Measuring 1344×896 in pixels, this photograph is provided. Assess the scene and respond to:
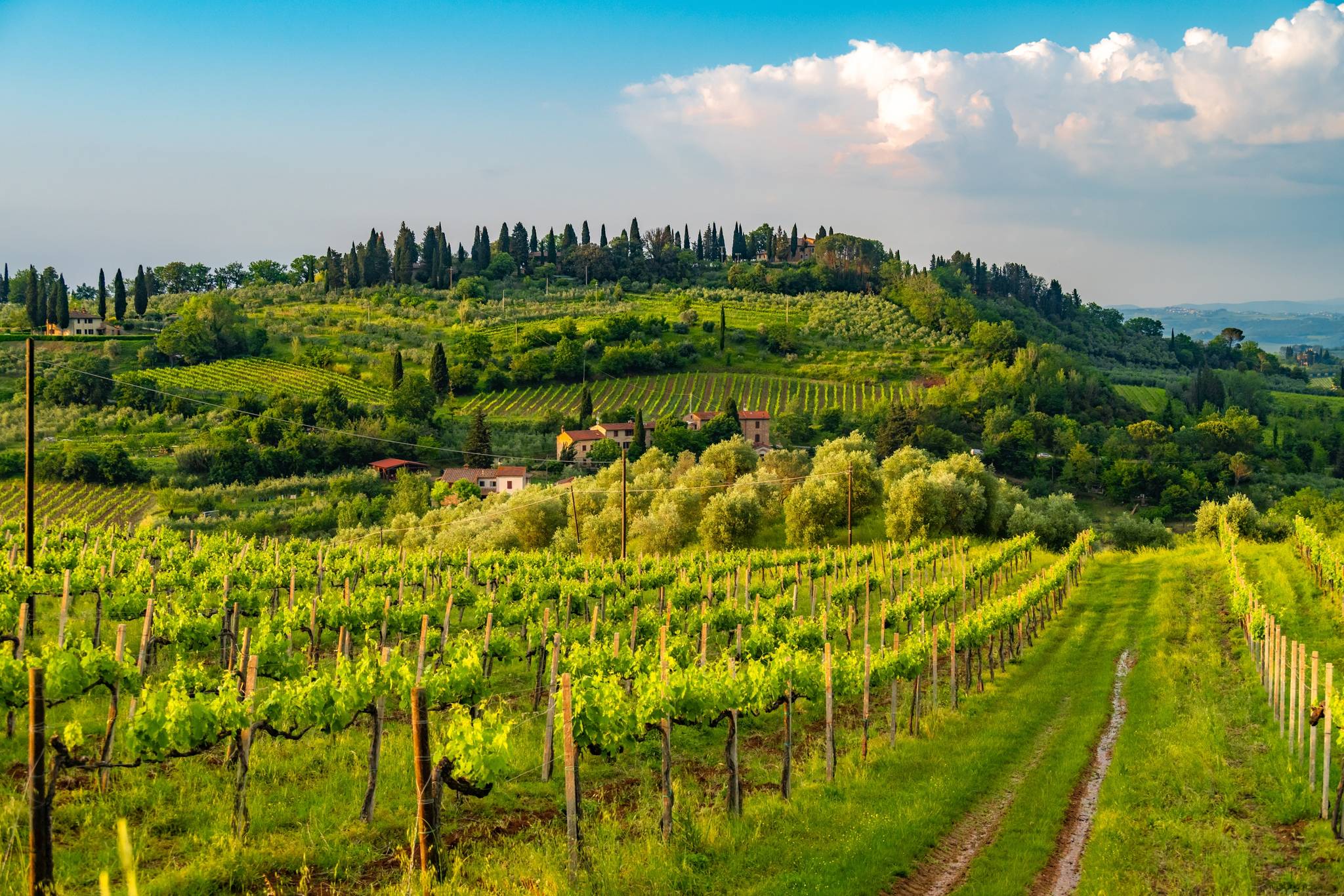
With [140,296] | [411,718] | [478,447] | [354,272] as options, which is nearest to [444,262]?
[354,272]

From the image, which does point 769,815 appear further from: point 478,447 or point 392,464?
point 478,447

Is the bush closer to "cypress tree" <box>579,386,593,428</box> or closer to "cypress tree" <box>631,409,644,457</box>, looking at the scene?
"cypress tree" <box>631,409,644,457</box>

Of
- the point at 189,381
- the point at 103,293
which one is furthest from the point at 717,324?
the point at 103,293

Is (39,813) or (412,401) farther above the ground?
(412,401)

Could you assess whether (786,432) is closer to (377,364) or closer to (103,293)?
(377,364)

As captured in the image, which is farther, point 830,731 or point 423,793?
point 830,731

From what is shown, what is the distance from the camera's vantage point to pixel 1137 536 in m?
61.2

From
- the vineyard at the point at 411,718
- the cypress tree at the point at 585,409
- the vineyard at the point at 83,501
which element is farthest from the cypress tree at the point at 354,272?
the vineyard at the point at 411,718

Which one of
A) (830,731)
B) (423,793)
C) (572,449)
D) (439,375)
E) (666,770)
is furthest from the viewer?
(439,375)

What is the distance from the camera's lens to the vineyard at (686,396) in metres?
111

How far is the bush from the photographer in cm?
6103

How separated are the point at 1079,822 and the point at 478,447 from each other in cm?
8238


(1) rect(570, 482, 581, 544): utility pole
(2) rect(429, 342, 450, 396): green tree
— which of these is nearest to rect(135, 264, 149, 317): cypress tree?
(2) rect(429, 342, 450, 396): green tree

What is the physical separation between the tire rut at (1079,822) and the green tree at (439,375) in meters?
99.2
